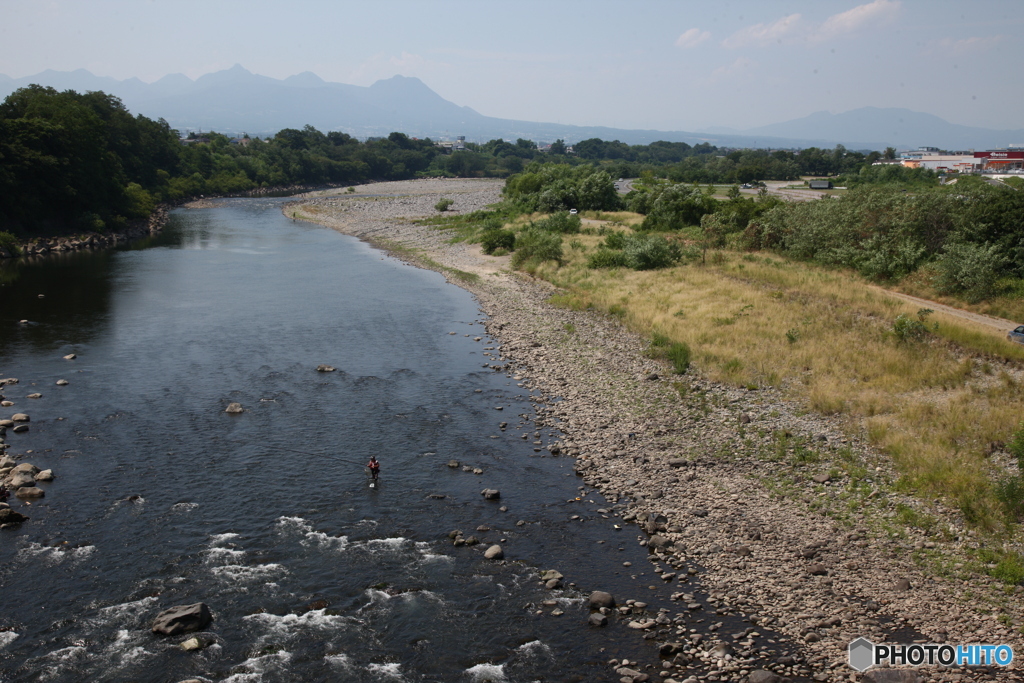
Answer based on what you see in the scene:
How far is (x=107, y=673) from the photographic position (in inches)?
567

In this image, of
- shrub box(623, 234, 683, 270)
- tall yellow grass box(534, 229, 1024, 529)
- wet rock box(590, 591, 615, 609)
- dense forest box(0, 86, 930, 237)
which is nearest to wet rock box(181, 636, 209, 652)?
wet rock box(590, 591, 615, 609)

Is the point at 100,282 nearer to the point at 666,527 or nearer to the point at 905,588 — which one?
the point at 666,527

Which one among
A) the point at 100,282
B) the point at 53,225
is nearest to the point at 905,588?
the point at 100,282

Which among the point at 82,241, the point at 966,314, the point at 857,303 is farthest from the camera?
the point at 82,241

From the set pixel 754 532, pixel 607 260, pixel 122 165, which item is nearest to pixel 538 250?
pixel 607 260

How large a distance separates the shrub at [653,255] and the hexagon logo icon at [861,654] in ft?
137

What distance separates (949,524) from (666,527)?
25.1 feet

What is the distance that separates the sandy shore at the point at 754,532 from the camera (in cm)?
1522

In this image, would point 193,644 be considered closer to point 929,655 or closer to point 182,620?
point 182,620

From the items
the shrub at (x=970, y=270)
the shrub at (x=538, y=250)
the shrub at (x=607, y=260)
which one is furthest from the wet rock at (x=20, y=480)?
the shrub at (x=970, y=270)

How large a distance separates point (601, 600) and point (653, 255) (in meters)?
41.1

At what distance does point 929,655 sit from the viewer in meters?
14.7

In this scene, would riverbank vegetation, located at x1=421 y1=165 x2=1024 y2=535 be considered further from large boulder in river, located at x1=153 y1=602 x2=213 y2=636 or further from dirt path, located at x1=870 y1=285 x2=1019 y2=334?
large boulder in river, located at x1=153 y1=602 x2=213 y2=636

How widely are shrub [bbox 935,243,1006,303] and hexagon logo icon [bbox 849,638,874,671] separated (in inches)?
1220
